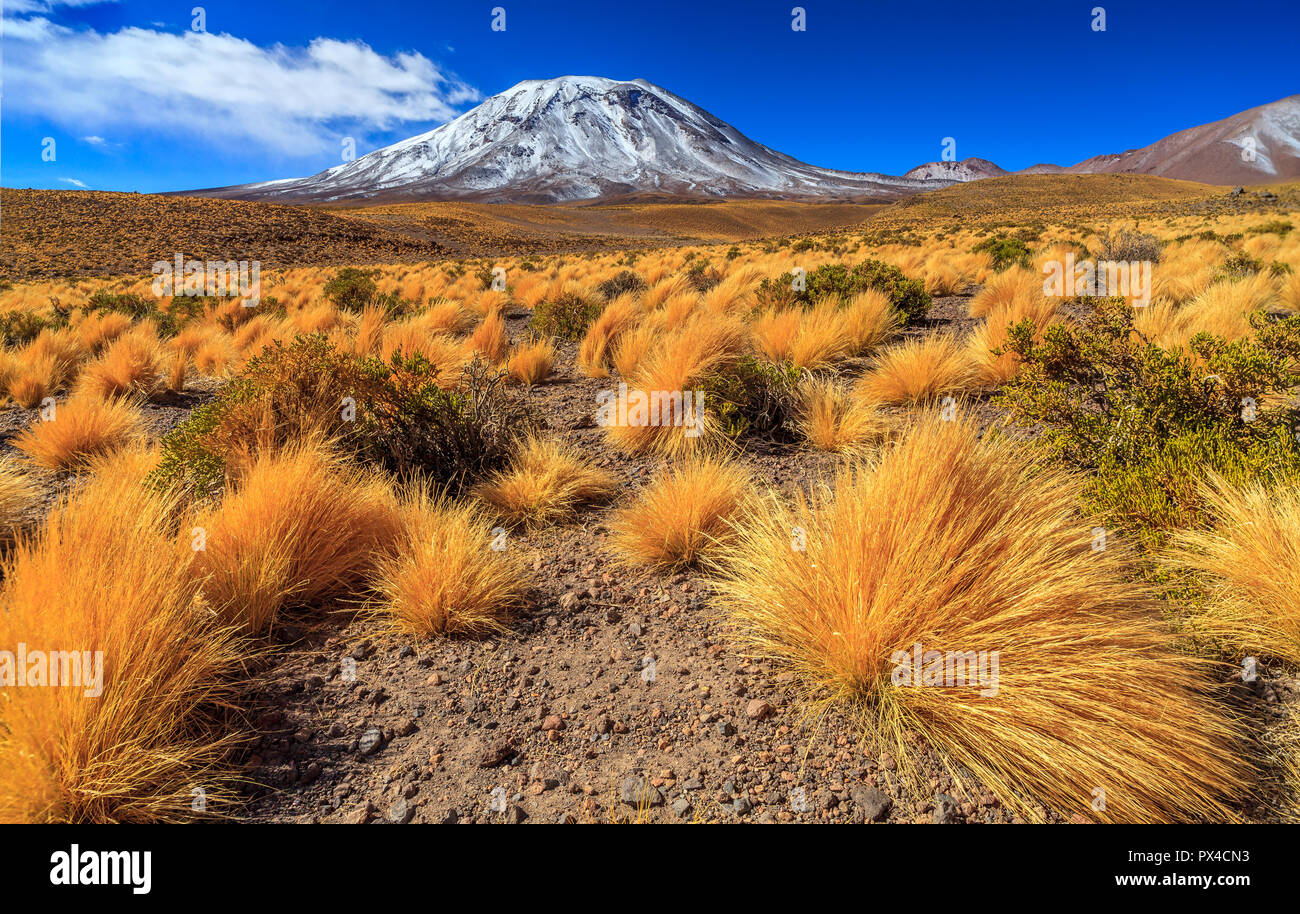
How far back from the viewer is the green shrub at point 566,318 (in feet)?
24.1

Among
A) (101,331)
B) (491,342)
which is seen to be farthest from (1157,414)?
(101,331)

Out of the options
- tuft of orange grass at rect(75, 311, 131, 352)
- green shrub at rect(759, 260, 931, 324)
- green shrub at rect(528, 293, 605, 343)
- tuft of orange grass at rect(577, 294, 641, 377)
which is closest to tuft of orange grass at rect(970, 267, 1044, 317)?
green shrub at rect(759, 260, 931, 324)

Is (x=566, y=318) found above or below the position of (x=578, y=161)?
below

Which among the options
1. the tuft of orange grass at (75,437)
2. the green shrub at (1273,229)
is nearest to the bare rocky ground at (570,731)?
the tuft of orange grass at (75,437)

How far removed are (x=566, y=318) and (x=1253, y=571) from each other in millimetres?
6640

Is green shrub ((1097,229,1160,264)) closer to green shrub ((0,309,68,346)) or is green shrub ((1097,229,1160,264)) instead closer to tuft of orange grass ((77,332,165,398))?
tuft of orange grass ((77,332,165,398))

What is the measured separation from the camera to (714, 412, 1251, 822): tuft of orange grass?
1.42m

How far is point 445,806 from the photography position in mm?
1535

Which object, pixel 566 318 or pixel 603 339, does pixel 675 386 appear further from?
pixel 566 318

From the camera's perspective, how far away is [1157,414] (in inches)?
112
